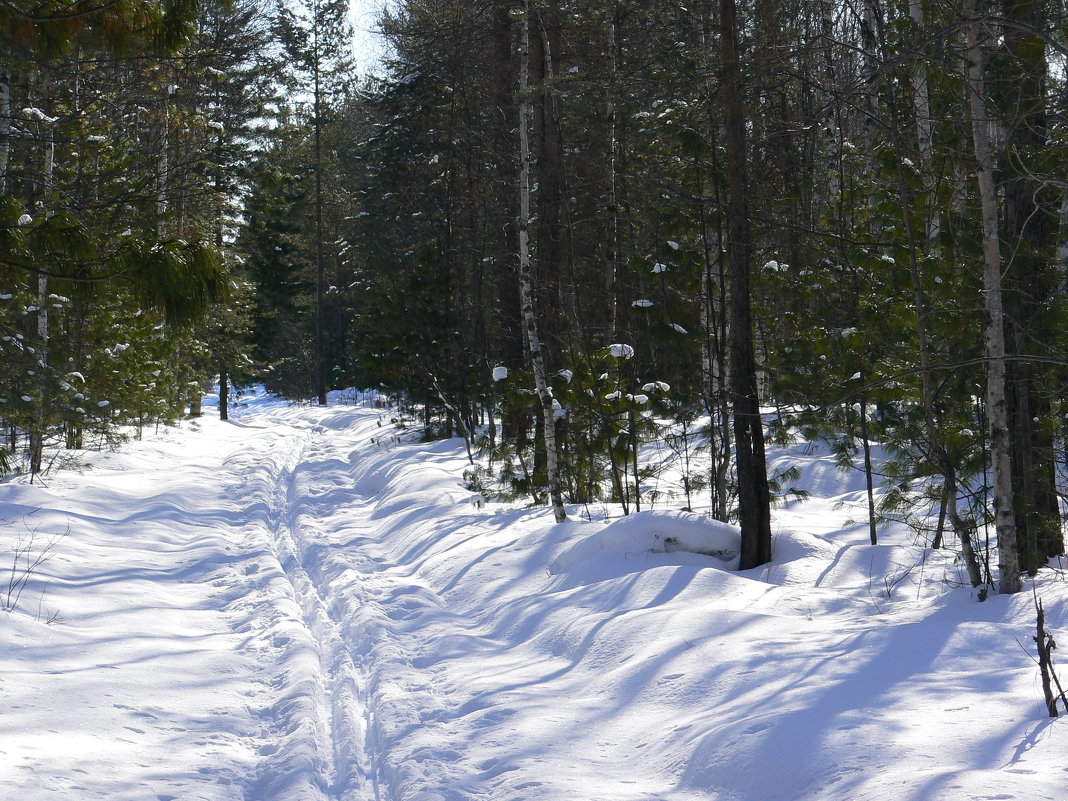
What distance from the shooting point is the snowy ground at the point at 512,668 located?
12.9 ft

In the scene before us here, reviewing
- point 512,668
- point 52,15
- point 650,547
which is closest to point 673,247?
point 650,547

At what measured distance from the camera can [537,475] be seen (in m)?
11.4

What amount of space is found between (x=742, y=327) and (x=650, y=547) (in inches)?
94.4

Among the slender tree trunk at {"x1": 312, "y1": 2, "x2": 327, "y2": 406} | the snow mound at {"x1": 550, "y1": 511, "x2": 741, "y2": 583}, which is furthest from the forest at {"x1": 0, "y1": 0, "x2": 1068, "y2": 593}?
the slender tree trunk at {"x1": 312, "y1": 2, "x2": 327, "y2": 406}

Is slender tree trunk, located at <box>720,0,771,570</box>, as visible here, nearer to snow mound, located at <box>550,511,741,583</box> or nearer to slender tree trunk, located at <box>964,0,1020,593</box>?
snow mound, located at <box>550,511,741,583</box>

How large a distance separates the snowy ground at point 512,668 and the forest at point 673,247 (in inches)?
47.5

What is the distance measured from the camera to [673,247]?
9.78 meters

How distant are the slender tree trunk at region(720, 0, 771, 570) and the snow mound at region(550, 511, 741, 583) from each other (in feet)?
1.42

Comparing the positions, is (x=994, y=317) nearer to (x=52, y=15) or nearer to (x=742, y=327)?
(x=742, y=327)

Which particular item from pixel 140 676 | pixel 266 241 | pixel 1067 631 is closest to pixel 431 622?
pixel 140 676

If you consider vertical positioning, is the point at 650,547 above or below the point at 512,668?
above

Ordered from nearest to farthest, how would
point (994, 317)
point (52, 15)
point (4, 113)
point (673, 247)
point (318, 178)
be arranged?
point (52, 15), point (994, 317), point (673, 247), point (4, 113), point (318, 178)

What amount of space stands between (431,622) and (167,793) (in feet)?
10.4

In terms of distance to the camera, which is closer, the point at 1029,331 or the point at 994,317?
the point at 994,317
